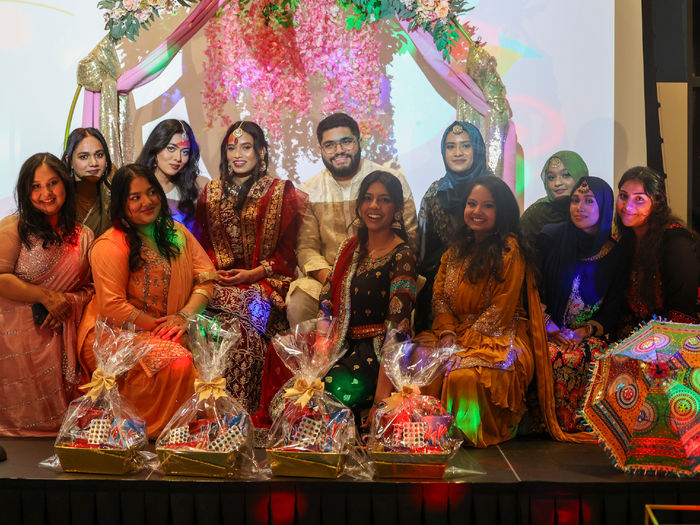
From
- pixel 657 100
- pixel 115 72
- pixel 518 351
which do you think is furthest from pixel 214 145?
pixel 657 100

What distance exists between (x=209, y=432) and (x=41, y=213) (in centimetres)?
168

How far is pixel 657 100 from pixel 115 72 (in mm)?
3324

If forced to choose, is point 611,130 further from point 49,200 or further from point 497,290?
point 49,200

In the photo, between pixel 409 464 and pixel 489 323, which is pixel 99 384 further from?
pixel 489 323

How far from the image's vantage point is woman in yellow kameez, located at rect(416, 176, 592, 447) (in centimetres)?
384

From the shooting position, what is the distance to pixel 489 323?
399cm

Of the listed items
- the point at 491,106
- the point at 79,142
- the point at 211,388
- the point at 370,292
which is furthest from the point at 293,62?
the point at 211,388

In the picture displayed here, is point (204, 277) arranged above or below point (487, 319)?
above

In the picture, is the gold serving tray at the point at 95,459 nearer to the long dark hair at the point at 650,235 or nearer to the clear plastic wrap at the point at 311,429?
the clear plastic wrap at the point at 311,429

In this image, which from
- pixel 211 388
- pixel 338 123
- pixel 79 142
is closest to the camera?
pixel 211 388

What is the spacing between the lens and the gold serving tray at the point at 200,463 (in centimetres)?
317

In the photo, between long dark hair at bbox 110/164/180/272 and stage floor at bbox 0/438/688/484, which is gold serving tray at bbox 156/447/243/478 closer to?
stage floor at bbox 0/438/688/484

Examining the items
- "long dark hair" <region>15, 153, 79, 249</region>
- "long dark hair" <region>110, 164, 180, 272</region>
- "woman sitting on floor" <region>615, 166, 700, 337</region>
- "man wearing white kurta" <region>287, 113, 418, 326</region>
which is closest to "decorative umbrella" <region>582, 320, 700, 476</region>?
"woman sitting on floor" <region>615, 166, 700, 337</region>

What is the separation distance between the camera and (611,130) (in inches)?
199
